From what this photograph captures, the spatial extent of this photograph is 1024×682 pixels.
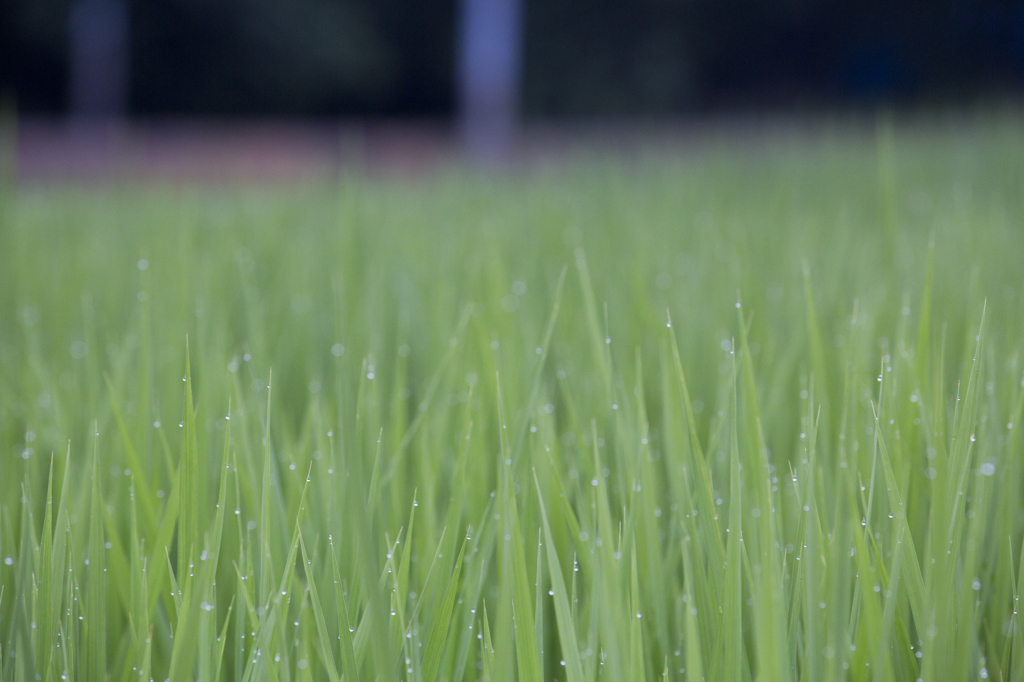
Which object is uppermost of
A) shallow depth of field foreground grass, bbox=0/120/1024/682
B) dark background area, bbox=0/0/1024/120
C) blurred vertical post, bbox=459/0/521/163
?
dark background area, bbox=0/0/1024/120

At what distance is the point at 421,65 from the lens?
1141 cm

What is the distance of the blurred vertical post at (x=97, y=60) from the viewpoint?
8938 millimetres

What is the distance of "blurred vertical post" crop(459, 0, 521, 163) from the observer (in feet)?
17.9

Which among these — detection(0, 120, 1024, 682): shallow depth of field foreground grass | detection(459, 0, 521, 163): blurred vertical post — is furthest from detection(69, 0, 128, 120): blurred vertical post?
detection(0, 120, 1024, 682): shallow depth of field foreground grass

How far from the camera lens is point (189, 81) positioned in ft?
34.9

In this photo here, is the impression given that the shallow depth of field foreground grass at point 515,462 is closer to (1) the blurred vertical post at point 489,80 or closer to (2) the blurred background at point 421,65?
(1) the blurred vertical post at point 489,80

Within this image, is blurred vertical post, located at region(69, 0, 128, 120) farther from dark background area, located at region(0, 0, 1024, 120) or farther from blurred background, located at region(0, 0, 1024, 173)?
dark background area, located at region(0, 0, 1024, 120)

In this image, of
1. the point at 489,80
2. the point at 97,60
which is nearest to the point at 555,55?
the point at 97,60

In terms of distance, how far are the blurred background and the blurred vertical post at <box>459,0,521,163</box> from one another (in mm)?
2343

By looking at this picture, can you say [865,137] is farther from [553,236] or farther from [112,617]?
[112,617]

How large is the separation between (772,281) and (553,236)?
1.38ft

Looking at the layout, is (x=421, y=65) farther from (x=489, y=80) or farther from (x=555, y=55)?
(x=489, y=80)

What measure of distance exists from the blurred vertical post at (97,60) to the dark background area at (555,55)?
291mm

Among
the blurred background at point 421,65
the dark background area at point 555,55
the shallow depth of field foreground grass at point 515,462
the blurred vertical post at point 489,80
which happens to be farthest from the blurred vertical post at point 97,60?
the shallow depth of field foreground grass at point 515,462
